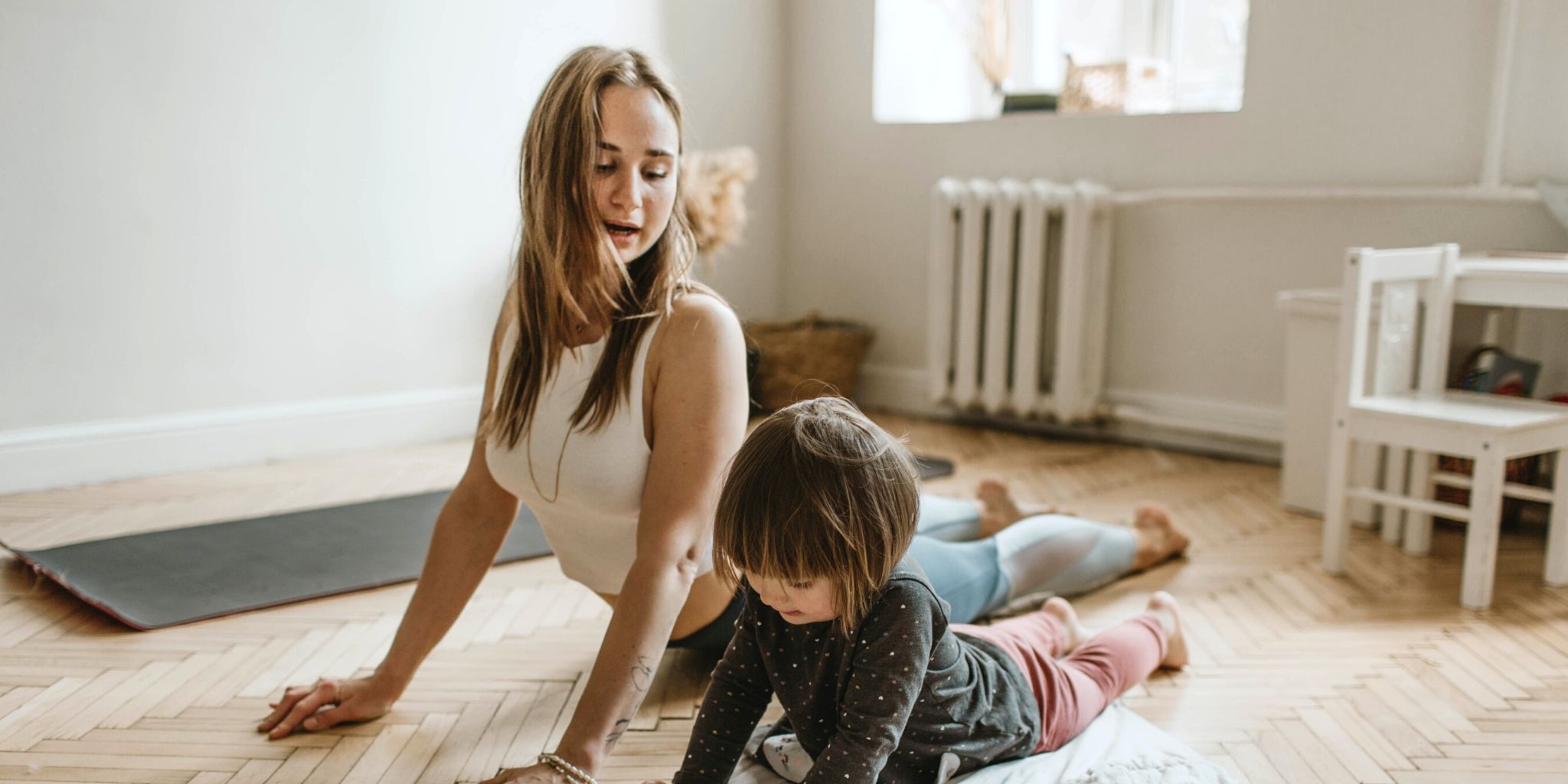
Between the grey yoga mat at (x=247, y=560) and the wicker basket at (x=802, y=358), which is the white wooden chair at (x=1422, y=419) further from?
the wicker basket at (x=802, y=358)

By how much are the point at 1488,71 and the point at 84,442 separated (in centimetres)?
356

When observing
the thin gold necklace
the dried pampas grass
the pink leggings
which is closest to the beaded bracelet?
the thin gold necklace

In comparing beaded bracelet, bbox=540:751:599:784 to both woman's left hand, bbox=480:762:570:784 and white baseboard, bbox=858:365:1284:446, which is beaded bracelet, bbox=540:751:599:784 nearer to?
woman's left hand, bbox=480:762:570:784

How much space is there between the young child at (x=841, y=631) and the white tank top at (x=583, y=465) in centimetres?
28

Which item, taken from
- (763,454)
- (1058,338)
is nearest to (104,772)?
(763,454)

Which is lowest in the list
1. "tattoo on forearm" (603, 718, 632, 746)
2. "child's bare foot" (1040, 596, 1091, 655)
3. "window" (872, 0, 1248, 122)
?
"child's bare foot" (1040, 596, 1091, 655)

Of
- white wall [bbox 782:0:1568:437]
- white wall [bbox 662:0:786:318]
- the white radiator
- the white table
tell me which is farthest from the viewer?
white wall [bbox 662:0:786:318]

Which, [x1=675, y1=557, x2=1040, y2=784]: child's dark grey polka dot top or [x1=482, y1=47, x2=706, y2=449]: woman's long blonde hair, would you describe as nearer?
[x1=675, y1=557, x2=1040, y2=784]: child's dark grey polka dot top

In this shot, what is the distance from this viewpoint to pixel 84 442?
9.84 ft

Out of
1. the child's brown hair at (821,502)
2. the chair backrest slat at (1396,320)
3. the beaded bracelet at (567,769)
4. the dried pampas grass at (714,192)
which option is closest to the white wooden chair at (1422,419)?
the chair backrest slat at (1396,320)

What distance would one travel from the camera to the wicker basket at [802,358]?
392cm

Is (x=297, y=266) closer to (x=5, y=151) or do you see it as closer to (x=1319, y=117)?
(x=5, y=151)

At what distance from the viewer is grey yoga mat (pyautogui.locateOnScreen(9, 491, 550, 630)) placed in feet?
7.05

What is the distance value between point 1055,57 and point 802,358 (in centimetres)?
137
